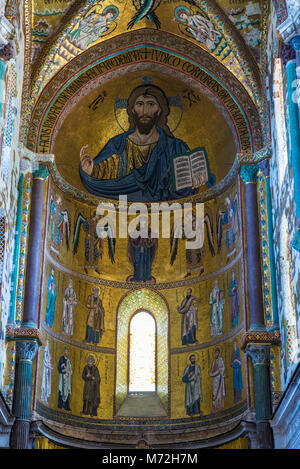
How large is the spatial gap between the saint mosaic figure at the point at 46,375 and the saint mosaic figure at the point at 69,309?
1184mm

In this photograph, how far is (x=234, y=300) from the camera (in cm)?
2384

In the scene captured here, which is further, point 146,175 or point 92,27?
point 146,175

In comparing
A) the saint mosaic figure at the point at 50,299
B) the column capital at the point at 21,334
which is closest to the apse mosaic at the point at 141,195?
the saint mosaic figure at the point at 50,299

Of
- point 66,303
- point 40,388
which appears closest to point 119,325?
point 66,303

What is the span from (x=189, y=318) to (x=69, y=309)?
358 cm

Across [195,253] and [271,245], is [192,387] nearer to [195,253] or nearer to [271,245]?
[195,253]

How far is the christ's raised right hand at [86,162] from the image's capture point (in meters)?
26.4

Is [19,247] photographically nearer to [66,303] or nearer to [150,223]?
[66,303]

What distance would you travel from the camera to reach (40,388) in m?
22.5

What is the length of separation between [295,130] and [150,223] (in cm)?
914

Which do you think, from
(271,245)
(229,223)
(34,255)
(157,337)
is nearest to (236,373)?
(157,337)

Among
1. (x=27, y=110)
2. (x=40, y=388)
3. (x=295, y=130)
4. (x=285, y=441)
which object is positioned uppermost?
(x=27, y=110)

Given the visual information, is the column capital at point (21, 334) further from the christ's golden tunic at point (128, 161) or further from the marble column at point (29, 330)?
the christ's golden tunic at point (128, 161)

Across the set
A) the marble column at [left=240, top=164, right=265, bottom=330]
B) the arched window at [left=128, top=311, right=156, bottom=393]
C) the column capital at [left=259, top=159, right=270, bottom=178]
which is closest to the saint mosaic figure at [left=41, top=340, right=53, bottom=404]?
the arched window at [left=128, top=311, right=156, bottom=393]
